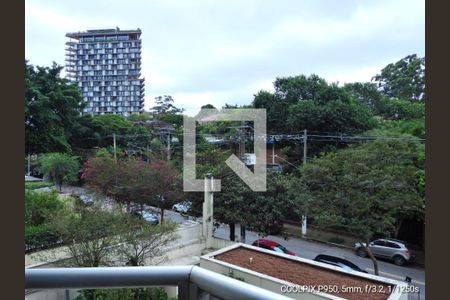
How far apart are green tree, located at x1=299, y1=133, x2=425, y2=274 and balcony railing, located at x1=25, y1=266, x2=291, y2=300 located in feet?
14.3

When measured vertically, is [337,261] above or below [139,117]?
below

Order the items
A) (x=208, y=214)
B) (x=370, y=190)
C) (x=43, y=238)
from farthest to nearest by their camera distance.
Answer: (x=208, y=214), (x=370, y=190), (x=43, y=238)

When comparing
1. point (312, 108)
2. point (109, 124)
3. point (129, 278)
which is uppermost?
point (312, 108)

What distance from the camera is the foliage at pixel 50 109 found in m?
5.34

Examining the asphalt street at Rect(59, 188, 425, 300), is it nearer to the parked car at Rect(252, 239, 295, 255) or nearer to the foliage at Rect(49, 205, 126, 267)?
the parked car at Rect(252, 239, 295, 255)

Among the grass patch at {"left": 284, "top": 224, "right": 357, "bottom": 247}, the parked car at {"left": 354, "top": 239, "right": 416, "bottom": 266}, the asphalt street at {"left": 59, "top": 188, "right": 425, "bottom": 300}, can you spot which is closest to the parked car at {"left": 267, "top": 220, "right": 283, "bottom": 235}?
the grass patch at {"left": 284, "top": 224, "right": 357, "bottom": 247}

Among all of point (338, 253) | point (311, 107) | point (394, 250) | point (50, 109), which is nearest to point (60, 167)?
point (50, 109)

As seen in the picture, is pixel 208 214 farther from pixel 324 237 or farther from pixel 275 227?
pixel 324 237

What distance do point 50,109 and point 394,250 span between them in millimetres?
6094

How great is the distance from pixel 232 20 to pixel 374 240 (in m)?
3.89

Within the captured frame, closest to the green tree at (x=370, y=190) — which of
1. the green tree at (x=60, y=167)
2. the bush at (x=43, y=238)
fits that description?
the bush at (x=43, y=238)

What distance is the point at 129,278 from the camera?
437 millimetres

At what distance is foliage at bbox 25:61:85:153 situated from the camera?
534 centimetres

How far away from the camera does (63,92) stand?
6.64m
